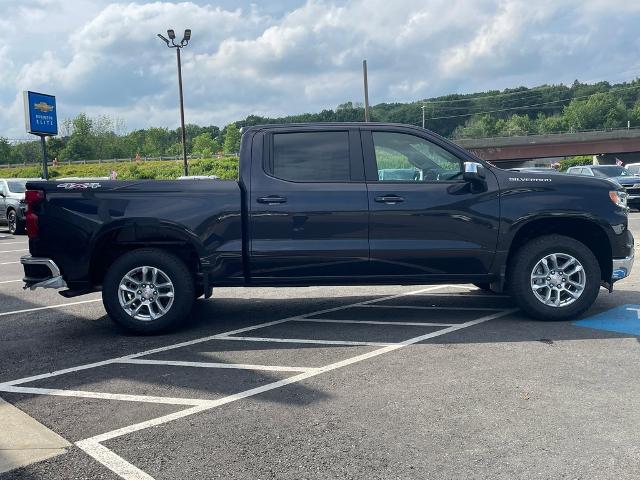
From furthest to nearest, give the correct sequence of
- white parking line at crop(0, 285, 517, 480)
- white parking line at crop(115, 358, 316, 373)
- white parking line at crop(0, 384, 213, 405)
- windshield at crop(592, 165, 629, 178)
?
windshield at crop(592, 165, 629, 178)
white parking line at crop(115, 358, 316, 373)
white parking line at crop(0, 384, 213, 405)
white parking line at crop(0, 285, 517, 480)

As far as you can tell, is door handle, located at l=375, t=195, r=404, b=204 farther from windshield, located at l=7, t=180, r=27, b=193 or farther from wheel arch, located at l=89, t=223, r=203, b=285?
windshield, located at l=7, t=180, r=27, b=193

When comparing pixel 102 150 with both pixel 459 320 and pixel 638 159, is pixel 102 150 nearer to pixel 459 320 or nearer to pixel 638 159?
pixel 638 159

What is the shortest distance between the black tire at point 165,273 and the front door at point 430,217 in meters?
1.86

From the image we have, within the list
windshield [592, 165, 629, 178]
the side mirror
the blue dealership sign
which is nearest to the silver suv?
the blue dealership sign

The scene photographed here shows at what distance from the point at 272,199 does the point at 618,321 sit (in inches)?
145

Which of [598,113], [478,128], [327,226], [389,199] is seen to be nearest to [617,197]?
[389,199]

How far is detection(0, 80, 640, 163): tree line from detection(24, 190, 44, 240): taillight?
3360 inches

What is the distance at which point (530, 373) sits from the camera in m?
4.59

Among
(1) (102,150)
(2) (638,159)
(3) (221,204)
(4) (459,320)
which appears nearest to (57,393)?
(3) (221,204)

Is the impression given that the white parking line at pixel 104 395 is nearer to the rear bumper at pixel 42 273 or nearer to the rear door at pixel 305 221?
the rear bumper at pixel 42 273

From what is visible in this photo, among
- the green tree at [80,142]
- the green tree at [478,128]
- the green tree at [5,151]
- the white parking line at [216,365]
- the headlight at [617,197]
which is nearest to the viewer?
the white parking line at [216,365]

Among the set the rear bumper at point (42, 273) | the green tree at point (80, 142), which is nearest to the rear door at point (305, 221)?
the rear bumper at point (42, 273)

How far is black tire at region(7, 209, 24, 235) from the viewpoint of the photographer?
66.8 feet

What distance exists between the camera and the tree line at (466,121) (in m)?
99.4
